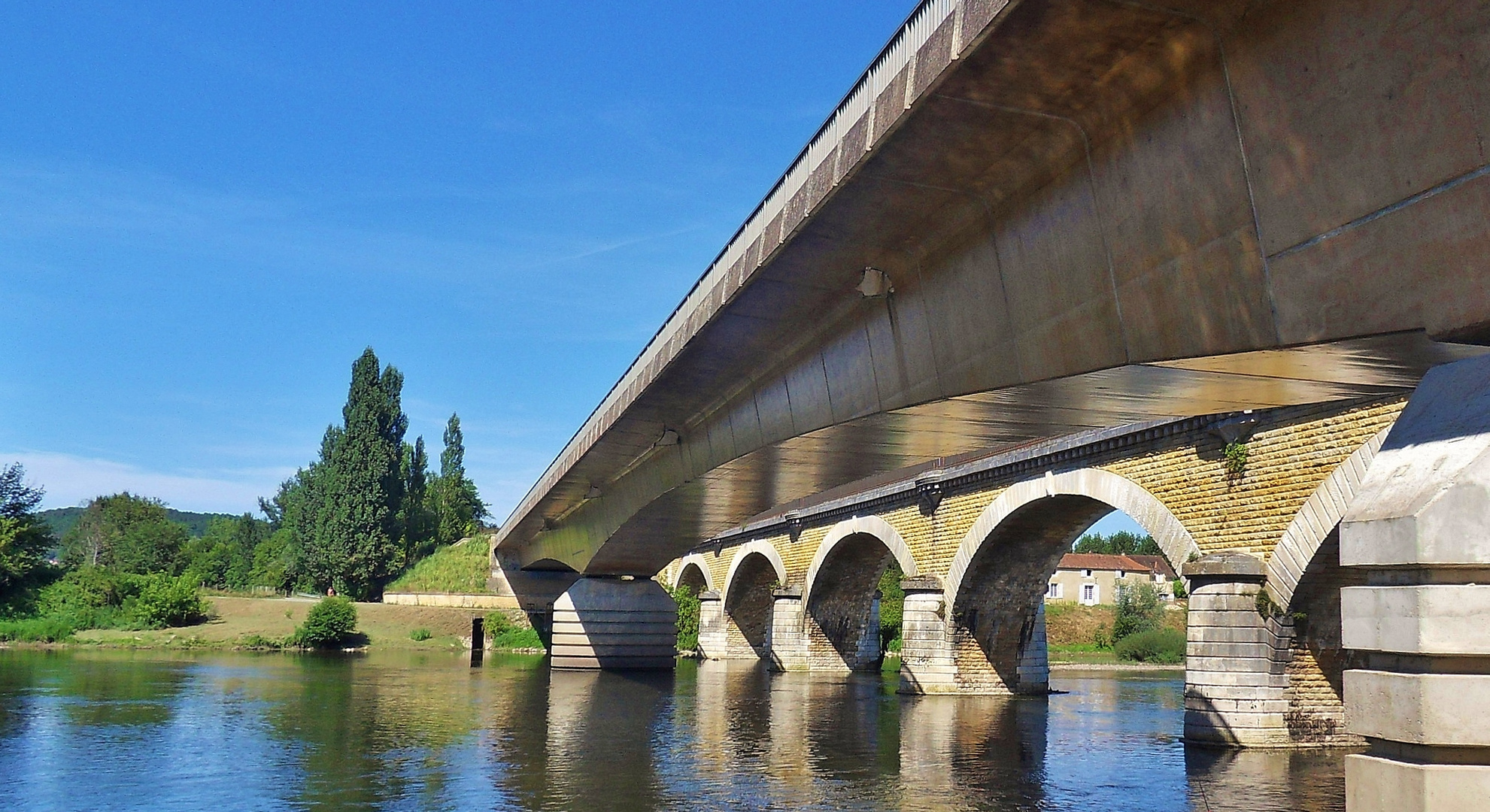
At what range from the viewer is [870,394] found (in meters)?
11.9

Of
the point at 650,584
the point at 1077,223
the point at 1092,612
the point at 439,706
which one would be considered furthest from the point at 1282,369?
the point at 1092,612

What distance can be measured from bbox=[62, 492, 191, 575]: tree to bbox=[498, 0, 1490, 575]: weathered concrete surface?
55296mm

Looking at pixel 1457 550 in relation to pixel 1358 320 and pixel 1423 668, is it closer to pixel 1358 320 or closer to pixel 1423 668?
A: pixel 1423 668

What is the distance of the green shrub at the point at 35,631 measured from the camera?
149ft

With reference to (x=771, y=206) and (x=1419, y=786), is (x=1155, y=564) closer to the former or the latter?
(x=771, y=206)

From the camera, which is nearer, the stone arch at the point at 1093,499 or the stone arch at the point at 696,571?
the stone arch at the point at 1093,499

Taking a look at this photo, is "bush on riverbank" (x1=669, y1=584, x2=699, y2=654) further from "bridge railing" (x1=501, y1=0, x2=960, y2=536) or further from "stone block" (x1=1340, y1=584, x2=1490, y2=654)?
"stone block" (x1=1340, y1=584, x2=1490, y2=654)

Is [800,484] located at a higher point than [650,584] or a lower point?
higher

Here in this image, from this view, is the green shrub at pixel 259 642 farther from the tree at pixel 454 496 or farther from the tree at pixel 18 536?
the tree at pixel 454 496

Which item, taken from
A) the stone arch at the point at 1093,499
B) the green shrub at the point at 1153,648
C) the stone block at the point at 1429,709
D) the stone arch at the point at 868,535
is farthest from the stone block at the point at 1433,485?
the green shrub at the point at 1153,648

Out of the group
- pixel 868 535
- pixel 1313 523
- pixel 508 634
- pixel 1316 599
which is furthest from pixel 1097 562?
pixel 1313 523

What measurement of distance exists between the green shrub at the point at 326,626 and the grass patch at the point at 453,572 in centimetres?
1298

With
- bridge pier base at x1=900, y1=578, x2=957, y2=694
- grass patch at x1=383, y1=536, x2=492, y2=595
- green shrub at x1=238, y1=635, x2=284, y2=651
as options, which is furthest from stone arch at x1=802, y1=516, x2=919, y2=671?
grass patch at x1=383, y1=536, x2=492, y2=595

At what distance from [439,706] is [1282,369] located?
65.5 feet
